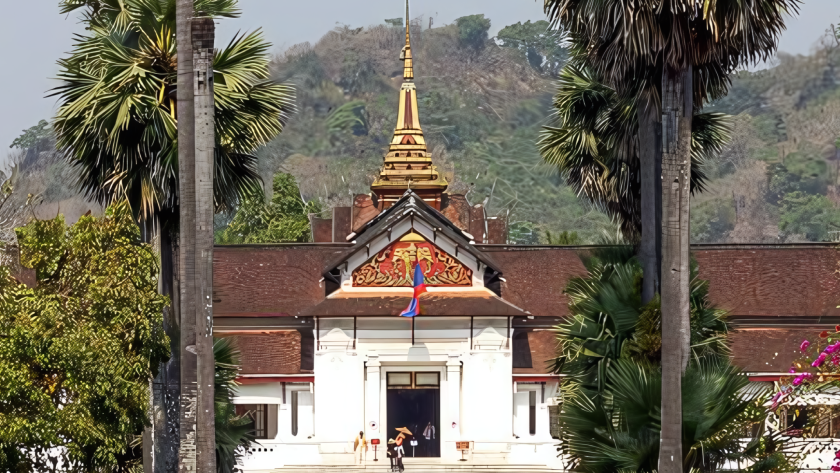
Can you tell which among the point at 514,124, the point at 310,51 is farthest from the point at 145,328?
the point at 310,51

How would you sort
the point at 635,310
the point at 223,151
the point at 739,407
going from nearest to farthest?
the point at 739,407 < the point at 635,310 < the point at 223,151

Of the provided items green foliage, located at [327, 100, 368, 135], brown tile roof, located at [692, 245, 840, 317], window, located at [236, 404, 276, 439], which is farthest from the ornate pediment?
green foliage, located at [327, 100, 368, 135]

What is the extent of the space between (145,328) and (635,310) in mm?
6920

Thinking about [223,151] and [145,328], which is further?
[223,151]

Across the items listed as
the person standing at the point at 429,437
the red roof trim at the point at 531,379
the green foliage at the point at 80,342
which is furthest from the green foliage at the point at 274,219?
the green foliage at the point at 80,342

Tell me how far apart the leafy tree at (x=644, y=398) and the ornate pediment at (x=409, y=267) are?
20.6m

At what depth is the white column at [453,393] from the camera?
139 feet

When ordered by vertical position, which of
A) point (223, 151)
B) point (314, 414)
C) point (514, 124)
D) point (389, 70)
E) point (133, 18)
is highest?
point (389, 70)

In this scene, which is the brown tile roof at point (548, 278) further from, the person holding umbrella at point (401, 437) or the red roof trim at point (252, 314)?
the person holding umbrella at point (401, 437)

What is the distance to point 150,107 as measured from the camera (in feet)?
73.9

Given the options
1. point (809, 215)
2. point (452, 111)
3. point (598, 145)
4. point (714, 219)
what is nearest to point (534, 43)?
point (452, 111)

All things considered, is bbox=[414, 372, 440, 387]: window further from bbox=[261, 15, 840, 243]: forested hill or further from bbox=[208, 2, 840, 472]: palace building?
bbox=[261, 15, 840, 243]: forested hill

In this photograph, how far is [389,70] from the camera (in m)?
183

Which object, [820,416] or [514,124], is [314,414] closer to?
[820,416]
